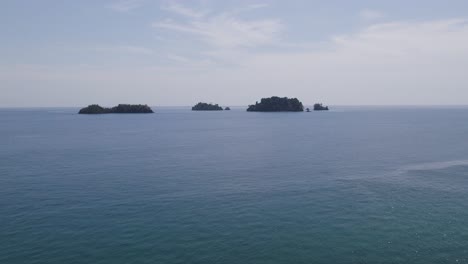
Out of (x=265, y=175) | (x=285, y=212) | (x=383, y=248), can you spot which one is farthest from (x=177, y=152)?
(x=383, y=248)

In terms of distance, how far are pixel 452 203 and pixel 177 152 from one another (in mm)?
67475

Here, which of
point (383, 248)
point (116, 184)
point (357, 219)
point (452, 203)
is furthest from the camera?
point (116, 184)

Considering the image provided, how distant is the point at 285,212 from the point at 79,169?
46.7 m

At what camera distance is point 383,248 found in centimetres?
3509

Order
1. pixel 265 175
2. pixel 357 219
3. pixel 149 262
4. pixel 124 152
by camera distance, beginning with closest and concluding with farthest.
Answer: pixel 149 262
pixel 357 219
pixel 265 175
pixel 124 152

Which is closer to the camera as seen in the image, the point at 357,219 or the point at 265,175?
the point at 357,219

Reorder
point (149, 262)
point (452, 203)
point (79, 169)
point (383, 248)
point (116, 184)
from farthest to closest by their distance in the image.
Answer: point (79, 169), point (116, 184), point (452, 203), point (383, 248), point (149, 262)

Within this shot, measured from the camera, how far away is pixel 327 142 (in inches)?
4646

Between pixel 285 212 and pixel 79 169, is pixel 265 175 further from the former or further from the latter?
pixel 79 169

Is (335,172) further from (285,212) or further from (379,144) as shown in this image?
(379,144)

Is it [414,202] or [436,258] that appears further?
[414,202]

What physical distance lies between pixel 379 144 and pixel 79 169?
89.0 metres

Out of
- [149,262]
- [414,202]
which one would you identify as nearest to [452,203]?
[414,202]

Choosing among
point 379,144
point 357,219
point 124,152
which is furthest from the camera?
point 379,144
